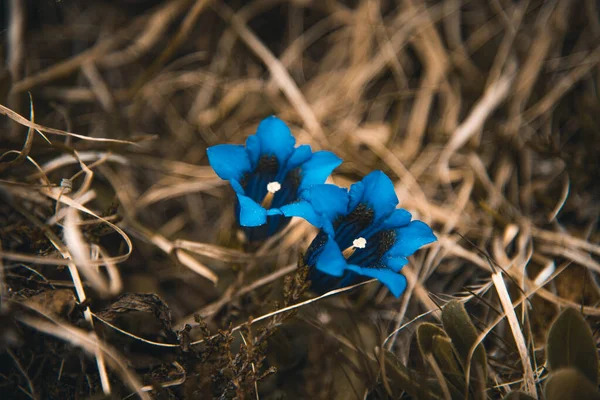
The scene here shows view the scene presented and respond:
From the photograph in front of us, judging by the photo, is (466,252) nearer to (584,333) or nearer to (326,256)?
(584,333)

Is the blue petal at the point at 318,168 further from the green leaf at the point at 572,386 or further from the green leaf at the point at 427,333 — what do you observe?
the green leaf at the point at 572,386

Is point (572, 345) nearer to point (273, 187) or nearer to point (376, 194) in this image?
point (376, 194)

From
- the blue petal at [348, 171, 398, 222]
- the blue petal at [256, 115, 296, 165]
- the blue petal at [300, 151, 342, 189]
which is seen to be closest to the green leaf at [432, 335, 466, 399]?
the blue petal at [348, 171, 398, 222]

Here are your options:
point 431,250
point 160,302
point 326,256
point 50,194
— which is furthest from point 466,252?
point 50,194

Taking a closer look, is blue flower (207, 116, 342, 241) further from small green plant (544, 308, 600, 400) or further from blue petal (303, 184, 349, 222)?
small green plant (544, 308, 600, 400)

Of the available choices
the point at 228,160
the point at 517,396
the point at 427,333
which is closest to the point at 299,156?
the point at 228,160

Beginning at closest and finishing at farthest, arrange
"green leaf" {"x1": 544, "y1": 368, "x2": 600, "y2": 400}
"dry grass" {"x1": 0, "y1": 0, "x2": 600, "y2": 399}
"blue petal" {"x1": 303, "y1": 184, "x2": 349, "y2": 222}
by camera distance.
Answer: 1. "green leaf" {"x1": 544, "y1": 368, "x2": 600, "y2": 400}
2. "blue petal" {"x1": 303, "y1": 184, "x2": 349, "y2": 222}
3. "dry grass" {"x1": 0, "y1": 0, "x2": 600, "y2": 399}

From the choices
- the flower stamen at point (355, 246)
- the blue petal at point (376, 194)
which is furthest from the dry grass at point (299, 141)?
the blue petal at point (376, 194)
